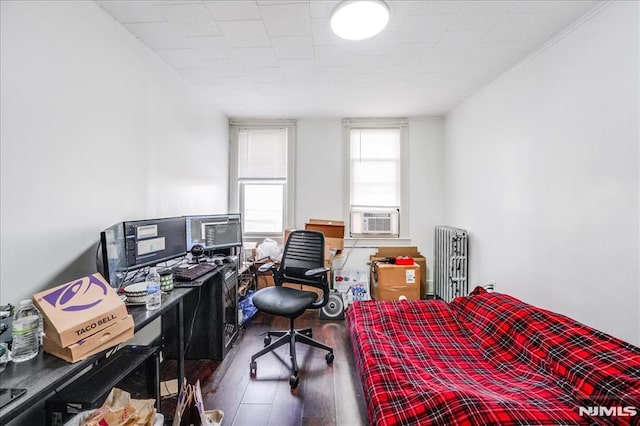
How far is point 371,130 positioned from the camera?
4.19 m

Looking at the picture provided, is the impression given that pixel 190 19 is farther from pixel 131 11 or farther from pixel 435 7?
pixel 435 7

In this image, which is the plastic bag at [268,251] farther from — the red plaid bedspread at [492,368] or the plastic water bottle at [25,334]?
the plastic water bottle at [25,334]

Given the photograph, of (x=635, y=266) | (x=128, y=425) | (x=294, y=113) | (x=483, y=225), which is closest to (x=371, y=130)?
(x=294, y=113)

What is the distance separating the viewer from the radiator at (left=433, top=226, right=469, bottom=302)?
11.1ft

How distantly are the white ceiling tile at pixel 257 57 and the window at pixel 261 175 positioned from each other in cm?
163

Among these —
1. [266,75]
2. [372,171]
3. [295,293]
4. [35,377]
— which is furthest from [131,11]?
[372,171]

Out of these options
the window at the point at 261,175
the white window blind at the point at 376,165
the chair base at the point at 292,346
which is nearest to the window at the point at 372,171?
the white window blind at the point at 376,165

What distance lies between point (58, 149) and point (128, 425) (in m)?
1.40

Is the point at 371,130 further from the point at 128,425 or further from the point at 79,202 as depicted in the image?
the point at 128,425

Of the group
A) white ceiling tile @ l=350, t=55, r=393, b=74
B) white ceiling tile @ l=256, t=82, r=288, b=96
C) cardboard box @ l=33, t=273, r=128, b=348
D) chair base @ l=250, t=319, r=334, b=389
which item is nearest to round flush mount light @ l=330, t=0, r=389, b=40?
white ceiling tile @ l=350, t=55, r=393, b=74

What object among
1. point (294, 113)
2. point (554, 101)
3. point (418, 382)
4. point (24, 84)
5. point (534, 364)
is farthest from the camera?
point (294, 113)

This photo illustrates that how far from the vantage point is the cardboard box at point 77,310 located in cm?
106

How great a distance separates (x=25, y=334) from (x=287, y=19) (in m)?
2.15

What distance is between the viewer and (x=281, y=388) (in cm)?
204
